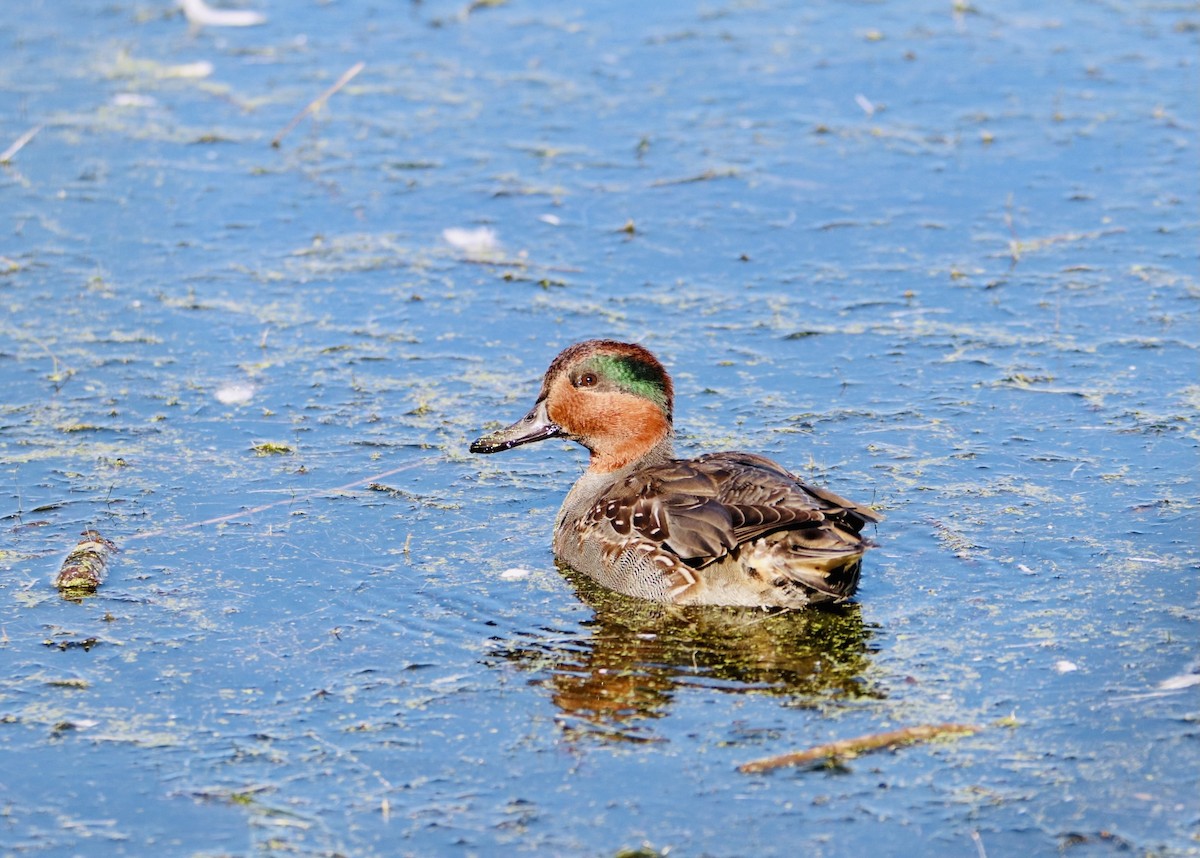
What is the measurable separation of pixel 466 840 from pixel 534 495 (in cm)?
299

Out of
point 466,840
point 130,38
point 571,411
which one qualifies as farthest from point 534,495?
point 130,38

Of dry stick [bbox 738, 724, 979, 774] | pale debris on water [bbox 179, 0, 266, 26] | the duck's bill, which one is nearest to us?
dry stick [bbox 738, 724, 979, 774]

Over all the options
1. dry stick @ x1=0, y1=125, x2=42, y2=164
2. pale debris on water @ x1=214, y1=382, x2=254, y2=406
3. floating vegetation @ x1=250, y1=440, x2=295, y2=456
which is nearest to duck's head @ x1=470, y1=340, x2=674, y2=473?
floating vegetation @ x1=250, y1=440, x2=295, y2=456

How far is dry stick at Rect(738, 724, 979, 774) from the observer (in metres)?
5.23

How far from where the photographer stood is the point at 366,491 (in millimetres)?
7602

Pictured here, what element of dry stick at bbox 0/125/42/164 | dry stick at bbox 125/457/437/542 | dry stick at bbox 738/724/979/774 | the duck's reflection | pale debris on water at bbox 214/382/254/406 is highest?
dry stick at bbox 0/125/42/164

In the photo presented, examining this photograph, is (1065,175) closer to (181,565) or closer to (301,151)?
(301,151)

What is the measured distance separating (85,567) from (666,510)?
2272 millimetres

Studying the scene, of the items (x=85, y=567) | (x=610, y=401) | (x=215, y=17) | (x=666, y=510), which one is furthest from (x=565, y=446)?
(x=215, y=17)

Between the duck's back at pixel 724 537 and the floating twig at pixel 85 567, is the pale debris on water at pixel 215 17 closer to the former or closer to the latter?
the floating twig at pixel 85 567

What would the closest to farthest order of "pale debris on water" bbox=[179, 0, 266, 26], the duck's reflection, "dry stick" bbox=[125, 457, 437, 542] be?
the duck's reflection < "dry stick" bbox=[125, 457, 437, 542] < "pale debris on water" bbox=[179, 0, 266, 26]

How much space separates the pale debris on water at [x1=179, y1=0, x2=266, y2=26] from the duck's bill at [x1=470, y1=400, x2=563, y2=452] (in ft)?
26.3

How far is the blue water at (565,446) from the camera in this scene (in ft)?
17.2

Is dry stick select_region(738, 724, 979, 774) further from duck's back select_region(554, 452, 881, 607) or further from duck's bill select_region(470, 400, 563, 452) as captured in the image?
duck's bill select_region(470, 400, 563, 452)
